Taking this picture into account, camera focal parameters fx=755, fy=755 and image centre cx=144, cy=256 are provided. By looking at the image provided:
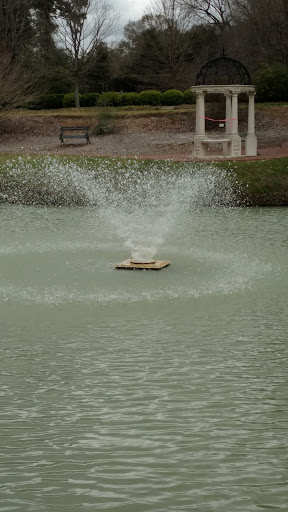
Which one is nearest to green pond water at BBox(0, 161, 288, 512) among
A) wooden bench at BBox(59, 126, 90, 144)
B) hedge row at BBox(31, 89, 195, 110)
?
wooden bench at BBox(59, 126, 90, 144)

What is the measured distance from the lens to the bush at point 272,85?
124 ft

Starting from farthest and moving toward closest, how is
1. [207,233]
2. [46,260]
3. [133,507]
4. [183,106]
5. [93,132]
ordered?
[183,106] → [93,132] → [207,233] → [46,260] → [133,507]

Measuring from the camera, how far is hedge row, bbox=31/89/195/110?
39.2 m

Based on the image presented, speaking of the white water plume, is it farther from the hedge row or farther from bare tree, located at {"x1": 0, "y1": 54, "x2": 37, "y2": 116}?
the hedge row

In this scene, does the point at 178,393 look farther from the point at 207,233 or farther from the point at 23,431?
the point at 207,233

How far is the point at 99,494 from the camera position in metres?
4.66

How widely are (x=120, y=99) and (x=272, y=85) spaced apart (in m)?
7.94

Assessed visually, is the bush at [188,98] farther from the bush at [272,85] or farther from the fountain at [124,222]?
the fountain at [124,222]

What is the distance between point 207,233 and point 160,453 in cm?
1071

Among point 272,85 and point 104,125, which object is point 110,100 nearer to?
point 104,125

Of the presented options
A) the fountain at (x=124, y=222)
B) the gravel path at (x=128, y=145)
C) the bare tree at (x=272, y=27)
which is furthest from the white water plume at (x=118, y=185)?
the bare tree at (x=272, y=27)

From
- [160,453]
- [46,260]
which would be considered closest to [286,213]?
[46,260]

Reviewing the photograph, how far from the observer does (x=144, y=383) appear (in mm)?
6590

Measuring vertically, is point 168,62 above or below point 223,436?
above
